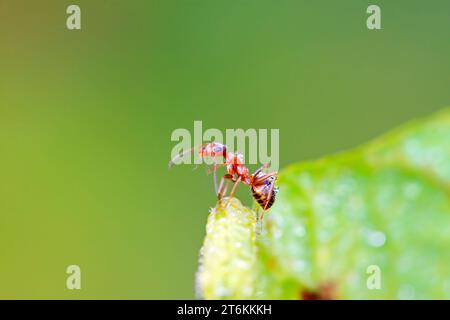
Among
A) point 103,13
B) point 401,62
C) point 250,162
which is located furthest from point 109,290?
point 401,62

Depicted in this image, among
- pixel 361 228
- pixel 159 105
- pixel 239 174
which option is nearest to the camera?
pixel 361 228

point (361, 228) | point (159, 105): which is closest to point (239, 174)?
point (361, 228)

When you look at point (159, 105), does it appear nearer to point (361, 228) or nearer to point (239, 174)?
point (239, 174)

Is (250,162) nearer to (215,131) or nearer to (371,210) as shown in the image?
(371,210)

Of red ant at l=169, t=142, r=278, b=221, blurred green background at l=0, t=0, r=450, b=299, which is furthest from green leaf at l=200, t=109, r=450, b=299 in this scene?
blurred green background at l=0, t=0, r=450, b=299

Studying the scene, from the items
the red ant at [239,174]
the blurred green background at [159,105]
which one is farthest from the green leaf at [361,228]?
the blurred green background at [159,105]

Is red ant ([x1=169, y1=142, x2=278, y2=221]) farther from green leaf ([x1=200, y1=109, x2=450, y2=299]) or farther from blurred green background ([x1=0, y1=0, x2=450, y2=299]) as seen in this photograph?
blurred green background ([x1=0, y1=0, x2=450, y2=299])
